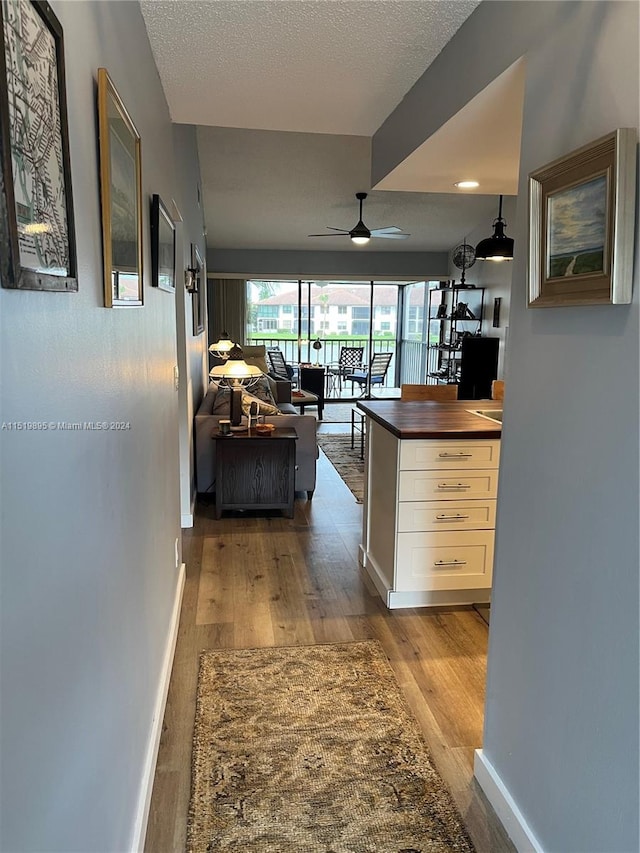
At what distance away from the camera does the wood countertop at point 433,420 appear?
2811 millimetres

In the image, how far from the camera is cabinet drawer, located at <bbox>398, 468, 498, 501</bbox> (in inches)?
113

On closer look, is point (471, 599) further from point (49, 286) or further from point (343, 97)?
point (49, 286)

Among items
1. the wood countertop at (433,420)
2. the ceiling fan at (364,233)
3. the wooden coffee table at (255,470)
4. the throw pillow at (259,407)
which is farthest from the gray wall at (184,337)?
the ceiling fan at (364,233)

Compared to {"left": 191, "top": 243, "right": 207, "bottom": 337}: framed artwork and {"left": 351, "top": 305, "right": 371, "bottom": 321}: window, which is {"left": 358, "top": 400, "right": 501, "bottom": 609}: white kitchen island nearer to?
{"left": 191, "top": 243, "right": 207, "bottom": 337}: framed artwork

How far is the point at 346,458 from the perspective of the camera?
19.9 ft

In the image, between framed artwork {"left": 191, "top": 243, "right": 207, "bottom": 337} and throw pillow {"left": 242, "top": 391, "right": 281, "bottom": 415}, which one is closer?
throw pillow {"left": 242, "top": 391, "right": 281, "bottom": 415}

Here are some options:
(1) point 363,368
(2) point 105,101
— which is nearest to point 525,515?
(2) point 105,101

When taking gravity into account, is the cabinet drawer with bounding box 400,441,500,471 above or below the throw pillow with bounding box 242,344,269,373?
below

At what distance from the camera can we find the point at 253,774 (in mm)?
1871

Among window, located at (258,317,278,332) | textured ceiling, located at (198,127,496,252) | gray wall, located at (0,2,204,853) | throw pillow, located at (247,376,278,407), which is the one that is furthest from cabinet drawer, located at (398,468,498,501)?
window, located at (258,317,278,332)

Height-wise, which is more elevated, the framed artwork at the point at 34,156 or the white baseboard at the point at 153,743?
the framed artwork at the point at 34,156

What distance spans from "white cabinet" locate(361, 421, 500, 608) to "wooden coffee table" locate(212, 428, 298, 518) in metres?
1.24

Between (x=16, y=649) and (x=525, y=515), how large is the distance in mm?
1246

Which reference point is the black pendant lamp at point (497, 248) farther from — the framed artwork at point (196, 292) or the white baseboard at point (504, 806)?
the white baseboard at point (504, 806)
